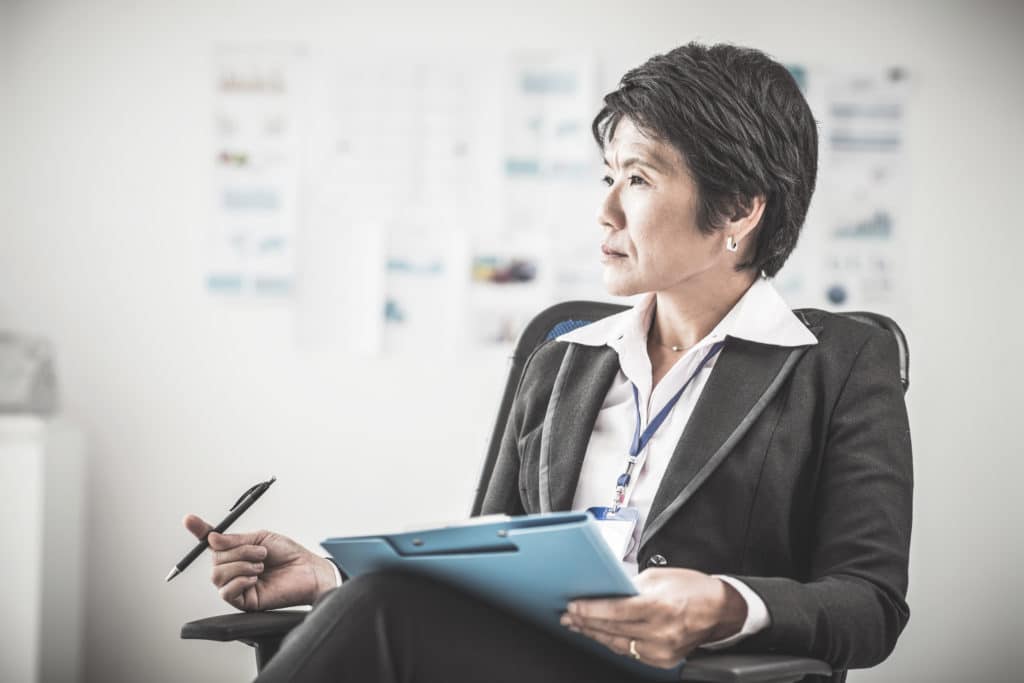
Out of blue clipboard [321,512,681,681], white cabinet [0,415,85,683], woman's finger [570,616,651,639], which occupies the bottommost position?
white cabinet [0,415,85,683]

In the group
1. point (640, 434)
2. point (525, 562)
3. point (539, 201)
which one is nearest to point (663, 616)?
point (525, 562)

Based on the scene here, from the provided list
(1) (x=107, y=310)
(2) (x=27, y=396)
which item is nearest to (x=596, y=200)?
(1) (x=107, y=310)

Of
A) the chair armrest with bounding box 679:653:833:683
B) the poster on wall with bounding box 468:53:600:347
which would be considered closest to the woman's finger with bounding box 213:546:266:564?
the chair armrest with bounding box 679:653:833:683

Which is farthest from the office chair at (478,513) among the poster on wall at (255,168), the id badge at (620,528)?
the poster on wall at (255,168)

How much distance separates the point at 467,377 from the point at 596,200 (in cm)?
63

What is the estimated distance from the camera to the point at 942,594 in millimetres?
3117

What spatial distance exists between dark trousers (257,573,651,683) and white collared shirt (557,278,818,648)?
1.10ft

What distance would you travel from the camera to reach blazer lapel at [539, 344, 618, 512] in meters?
1.54

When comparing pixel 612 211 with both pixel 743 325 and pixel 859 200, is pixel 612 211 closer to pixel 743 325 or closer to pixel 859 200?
pixel 743 325

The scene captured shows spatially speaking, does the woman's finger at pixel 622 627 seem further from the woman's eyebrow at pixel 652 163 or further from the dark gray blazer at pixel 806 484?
the woman's eyebrow at pixel 652 163

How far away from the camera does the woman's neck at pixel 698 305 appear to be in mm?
1625

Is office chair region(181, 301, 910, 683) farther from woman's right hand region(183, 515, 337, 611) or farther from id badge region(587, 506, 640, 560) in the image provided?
id badge region(587, 506, 640, 560)

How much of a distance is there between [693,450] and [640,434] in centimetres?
13

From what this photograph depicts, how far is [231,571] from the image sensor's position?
1.37 metres
